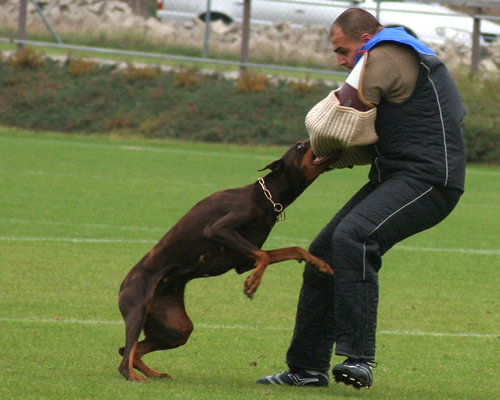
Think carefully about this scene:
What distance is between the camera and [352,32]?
5.09 meters

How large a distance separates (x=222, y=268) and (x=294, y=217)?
687 centimetres

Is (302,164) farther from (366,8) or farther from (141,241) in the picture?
(366,8)

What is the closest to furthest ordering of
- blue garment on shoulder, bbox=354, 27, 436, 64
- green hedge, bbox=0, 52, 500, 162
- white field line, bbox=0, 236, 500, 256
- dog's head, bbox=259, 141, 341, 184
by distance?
1. blue garment on shoulder, bbox=354, 27, 436, 64
2. dog's head, bbox=259, 141, 341, 184
3. white field line, bbox=0, 236, 500, 256
4. green hedge, bbox=0, 52, 500, 162

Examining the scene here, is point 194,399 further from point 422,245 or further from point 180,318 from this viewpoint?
point 422,245

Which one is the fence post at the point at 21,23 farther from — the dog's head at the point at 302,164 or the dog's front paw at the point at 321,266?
the dog's front paw at the point at 321,266

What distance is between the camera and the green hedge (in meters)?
20.7

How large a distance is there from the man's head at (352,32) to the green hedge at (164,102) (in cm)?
1483

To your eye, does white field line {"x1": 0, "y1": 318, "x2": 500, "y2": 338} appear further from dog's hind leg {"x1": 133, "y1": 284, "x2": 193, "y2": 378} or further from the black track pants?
the black track pants

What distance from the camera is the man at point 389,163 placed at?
489cm

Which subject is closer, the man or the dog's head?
the man

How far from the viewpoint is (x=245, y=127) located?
68.6 feet

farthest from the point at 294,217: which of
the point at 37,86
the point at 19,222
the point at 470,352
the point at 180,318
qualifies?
the point at 37,86

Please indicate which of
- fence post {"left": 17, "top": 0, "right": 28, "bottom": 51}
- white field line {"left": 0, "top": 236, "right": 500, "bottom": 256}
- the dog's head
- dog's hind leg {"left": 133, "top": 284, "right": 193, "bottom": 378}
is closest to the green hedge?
fence post {"left": 17, "top": 0, "right": 28, "bottom": 51}

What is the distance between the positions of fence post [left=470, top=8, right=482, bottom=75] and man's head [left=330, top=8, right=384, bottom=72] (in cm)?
1758
